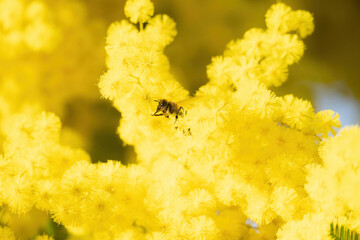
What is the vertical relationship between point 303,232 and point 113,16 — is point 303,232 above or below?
below

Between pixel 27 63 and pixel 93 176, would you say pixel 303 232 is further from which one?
pixel 27 63

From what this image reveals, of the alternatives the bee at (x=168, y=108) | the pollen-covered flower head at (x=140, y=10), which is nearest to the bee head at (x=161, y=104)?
the bee at (x=168, y=108)

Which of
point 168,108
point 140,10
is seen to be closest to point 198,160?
point 168,108

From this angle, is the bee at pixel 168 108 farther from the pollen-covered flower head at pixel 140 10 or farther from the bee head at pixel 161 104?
the pollen-covered flower head at pixel 140 10

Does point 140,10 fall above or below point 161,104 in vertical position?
above

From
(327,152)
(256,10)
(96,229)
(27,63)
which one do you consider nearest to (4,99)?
(27,63)

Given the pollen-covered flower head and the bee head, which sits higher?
the pollen-covered flower head

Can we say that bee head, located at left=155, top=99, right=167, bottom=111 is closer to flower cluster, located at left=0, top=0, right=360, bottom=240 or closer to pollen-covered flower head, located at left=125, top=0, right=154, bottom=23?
flower cluster, located at left=0, top=0, right=360, bottom=240

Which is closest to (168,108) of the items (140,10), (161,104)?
(161,104)

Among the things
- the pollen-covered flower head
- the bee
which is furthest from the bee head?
the pollen-covered flower head

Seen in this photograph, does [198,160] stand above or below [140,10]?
below

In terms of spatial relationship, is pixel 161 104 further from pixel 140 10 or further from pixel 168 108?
pixel 140 10
